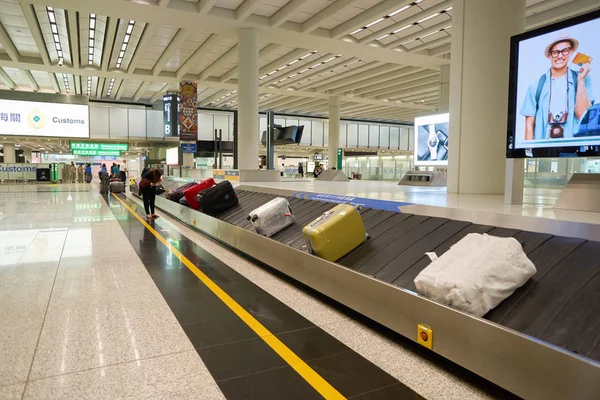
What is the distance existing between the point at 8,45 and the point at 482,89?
60.3 feet

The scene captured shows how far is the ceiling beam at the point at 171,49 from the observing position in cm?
1536

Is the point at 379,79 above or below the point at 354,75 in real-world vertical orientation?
below

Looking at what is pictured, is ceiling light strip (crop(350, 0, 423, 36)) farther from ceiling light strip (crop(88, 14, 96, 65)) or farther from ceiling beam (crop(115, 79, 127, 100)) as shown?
ceiling beam (crop(115, 79, 127, 100))

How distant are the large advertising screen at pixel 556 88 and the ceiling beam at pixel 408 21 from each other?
971cm

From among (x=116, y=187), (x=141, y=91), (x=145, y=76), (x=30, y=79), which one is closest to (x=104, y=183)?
(x=116, y=187)

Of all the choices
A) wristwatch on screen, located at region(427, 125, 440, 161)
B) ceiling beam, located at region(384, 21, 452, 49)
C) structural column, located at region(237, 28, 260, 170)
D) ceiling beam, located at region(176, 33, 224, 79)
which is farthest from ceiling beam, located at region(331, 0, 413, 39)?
wristwatch on screen, located at region(427, 125, 440, 161)

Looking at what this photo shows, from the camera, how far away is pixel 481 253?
262cm

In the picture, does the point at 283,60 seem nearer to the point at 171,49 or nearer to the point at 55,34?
the point at 171,49

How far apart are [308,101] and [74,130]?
15791mm

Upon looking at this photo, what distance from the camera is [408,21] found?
1369cm

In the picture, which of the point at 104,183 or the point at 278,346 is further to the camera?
the point at 104,183

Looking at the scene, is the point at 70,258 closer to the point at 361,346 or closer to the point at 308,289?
the point at 308,289

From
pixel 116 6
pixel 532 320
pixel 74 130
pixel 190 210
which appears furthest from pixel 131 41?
pixel 532 320

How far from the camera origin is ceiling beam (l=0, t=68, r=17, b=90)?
69.6ft
